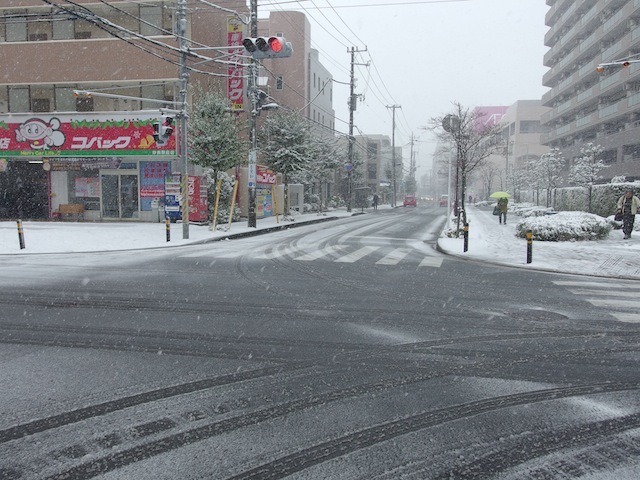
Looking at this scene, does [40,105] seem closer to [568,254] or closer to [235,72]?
[235,72]

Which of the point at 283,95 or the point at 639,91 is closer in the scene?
the point at 639,91

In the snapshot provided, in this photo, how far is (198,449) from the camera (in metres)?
3.23

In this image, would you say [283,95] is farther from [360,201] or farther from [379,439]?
[379,439]

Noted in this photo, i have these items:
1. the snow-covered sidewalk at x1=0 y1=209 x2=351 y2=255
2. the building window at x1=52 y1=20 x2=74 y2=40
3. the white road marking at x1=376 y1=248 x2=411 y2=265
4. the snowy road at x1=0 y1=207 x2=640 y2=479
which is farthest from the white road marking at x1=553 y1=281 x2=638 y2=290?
the building window at x1=52 y1=20 x2=74 y2=40

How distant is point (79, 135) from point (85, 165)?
148 centimetres

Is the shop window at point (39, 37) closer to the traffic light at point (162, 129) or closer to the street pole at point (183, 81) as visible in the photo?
the street pole at point (183, 81)

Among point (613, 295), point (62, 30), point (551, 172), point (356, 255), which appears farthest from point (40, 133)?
point (551, 172)

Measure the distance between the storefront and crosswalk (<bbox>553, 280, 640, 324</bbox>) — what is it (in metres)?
19.6

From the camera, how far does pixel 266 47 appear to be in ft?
33.7

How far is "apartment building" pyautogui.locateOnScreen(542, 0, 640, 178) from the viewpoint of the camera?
4300cm

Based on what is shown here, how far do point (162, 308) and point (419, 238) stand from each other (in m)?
14.1

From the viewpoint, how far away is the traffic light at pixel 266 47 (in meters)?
10.2

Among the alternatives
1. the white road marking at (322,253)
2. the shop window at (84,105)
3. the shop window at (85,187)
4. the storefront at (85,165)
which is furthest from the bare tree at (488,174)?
the white road marking at (322,253)

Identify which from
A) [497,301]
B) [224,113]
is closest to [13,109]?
[224,113]
